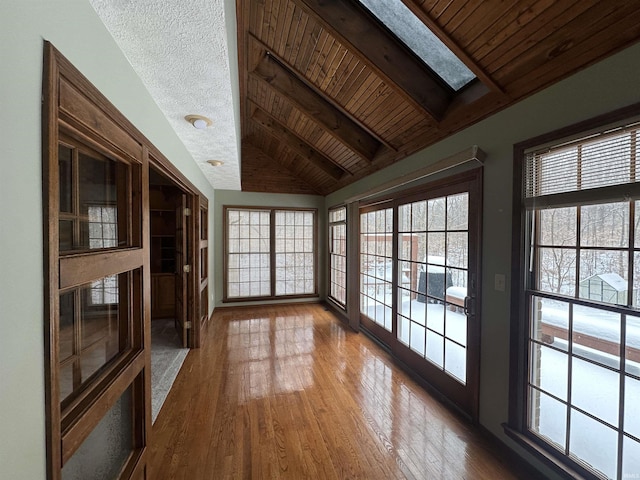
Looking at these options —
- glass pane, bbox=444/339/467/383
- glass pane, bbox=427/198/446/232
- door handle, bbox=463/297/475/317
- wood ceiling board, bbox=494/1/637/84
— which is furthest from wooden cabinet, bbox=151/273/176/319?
wood ceiling board, bbox=494/1/637/84

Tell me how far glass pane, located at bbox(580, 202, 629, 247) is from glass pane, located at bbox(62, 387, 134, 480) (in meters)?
2.46

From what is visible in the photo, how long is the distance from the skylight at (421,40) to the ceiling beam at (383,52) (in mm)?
51

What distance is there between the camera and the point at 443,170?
240cm

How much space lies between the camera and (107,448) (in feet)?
Result: 4.30

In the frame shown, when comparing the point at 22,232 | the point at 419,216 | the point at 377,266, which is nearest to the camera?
the point at 22,232

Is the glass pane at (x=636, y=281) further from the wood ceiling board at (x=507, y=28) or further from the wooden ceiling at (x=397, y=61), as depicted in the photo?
the wood ceiling board at (x=507, y=28)

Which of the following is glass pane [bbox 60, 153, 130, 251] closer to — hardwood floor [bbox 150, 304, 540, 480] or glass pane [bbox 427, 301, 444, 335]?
hardwood floor [bbox 150, 304, 540, 480]

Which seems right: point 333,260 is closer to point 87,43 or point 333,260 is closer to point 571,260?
point 571,260

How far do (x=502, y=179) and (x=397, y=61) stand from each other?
4.02ft

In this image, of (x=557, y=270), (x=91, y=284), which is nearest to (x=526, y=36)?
(x=557, y=270)

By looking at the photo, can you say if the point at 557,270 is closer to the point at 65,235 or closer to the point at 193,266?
the point at 65,235

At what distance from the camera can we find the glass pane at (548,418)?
156 centimetres

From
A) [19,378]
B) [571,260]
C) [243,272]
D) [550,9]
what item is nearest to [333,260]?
[243,272]

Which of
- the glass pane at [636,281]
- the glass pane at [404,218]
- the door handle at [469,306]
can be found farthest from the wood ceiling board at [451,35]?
the door handle at [469,306]
